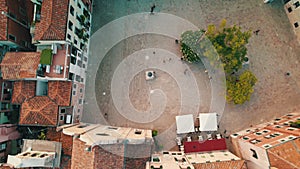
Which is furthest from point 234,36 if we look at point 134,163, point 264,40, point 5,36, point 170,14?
point 5,36

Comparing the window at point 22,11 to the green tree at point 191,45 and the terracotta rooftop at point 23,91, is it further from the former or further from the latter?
the green tree at point 191,45

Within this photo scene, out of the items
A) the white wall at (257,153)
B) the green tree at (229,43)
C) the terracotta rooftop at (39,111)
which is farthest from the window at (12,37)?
the white wall at (257,153)

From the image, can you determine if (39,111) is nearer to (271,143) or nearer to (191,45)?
(191,45)

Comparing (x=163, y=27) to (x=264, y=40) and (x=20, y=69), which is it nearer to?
(x=264, y=40)

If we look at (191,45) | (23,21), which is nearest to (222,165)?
(191,45)

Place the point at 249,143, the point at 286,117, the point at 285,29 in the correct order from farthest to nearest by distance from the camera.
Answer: the point at 285,29 → the point at 286,117 → the point at 249,143

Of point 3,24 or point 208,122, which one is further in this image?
point 208,122
